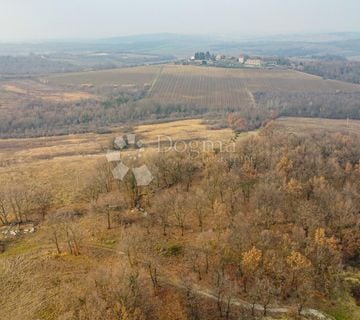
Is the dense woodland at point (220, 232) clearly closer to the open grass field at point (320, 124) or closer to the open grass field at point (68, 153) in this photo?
the open grass field at point (68, 153)

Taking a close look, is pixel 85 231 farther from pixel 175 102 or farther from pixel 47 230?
Result: pixel 175 102

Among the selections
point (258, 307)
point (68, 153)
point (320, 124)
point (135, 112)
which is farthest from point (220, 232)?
point (135, 112)

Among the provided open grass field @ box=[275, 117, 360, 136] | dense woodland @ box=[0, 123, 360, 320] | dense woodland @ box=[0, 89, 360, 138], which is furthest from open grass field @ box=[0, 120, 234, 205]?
open grass field @ box=[275, 117, 360, 136]

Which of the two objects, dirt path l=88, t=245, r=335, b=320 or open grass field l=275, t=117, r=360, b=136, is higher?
dirt path l=88, t=245, r=335, b=320

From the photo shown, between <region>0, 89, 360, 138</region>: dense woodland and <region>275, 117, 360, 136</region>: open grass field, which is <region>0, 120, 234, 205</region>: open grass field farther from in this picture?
<region>275, 117, 360, 136</region>: open grass field

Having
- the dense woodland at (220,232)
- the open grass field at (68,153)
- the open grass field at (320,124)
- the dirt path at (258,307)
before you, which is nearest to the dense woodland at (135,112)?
the open grass field at (320,124)

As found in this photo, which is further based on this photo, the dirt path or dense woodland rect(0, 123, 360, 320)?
the dirt path

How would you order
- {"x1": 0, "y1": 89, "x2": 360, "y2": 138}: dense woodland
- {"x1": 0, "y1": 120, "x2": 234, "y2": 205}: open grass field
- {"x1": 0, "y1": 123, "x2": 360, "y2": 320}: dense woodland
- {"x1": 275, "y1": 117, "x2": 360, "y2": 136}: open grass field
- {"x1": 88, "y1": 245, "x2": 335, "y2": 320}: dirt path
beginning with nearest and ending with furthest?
1. {"x1": 0, "y1": 123, "x2": 360, "y2": 320}: dense woodland
2. {"x1": 88, "y1": 245, "x2": 335, "y2": 320}: dirt path
3. {"x1": 0, "y1": 120, "x2": 234, "y2": 205}: open grass field
4. {"x1": 275, "y1": 117, "x2": 360, "y2": 136}: open grass field
5. {"x1": 0, "y1": 89, "x2": 360, "y2": 138}: dense woodland

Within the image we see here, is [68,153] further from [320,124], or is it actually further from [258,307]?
[320,124]
